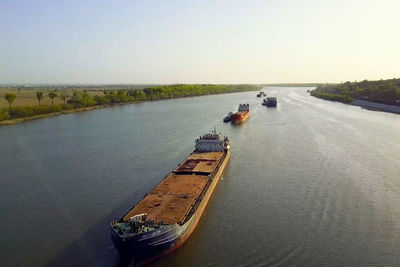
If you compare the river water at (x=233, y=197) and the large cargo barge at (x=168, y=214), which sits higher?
the large cargo barge at (x=168, y=214)

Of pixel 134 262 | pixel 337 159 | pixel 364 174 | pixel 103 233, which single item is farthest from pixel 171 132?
pixel 134 262

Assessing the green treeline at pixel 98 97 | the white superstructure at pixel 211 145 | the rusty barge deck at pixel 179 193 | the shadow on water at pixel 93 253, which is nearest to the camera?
the shadow on water at pixel 93 253

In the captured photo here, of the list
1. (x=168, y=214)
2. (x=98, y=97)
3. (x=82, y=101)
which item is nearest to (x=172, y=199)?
(x=168, y=214)

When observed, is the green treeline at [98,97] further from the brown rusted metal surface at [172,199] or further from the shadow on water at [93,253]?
the shadow on water at [93,253]

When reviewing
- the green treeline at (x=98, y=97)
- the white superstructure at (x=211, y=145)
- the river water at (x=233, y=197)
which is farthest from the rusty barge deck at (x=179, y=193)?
the green treeline at (x=98, y=97)

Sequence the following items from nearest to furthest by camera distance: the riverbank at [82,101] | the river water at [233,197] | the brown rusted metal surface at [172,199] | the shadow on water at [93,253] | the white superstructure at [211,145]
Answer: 1. the shadow on water at [93,253]
2. the river water at [233,197]
3. the brown rusted metal surface at [172,199]
4. the white superstructure at [211,145]
5. the riverbank at [82,101]

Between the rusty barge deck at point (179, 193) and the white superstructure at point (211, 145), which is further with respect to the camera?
the white superstructure at point (211, 145)

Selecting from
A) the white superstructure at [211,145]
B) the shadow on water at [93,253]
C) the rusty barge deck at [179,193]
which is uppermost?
the white superstructure at [211,145]

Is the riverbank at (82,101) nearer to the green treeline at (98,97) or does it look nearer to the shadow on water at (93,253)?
the green treeline at (98,97)
